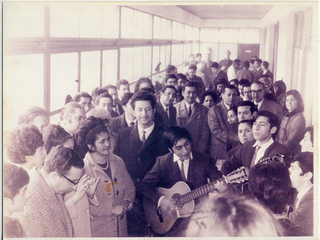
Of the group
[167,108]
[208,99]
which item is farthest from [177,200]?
[208,99]

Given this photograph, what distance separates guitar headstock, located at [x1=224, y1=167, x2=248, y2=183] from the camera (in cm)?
384

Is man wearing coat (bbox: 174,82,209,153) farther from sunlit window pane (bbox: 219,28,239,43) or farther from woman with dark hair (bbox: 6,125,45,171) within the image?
woman with dark hair (bbox: 6,125,45,171)

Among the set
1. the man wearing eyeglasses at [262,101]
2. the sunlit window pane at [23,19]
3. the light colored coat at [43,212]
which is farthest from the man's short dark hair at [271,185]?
the sunlit window pane at [23,19]

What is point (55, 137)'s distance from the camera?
3840mm

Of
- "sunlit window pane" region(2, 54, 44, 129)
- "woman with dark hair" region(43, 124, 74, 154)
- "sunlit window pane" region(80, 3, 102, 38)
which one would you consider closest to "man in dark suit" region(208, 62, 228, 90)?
"sunlit window pane" region(80, 3, 102, 38)

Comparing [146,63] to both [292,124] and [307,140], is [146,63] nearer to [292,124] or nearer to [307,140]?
[292,124]

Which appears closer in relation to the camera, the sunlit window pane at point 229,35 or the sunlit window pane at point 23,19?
the sunlit window pane at point 23,19

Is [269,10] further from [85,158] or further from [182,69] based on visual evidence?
[85,158]

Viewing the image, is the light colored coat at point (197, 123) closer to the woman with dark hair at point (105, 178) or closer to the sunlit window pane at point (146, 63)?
the sunlit window pane at point (146, 63)

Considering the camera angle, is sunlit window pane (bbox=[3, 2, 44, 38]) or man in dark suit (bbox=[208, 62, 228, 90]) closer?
sunlit window pane (bbox=[3, 2, 44, 38])

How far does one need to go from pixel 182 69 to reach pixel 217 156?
2.57 ft

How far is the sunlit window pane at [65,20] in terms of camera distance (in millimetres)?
3809

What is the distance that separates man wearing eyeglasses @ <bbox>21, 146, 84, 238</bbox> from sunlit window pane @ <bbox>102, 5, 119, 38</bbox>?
1022 mm

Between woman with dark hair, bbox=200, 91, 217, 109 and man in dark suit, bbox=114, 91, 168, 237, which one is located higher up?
woman with dark hair, bbox=200, 91, 217, 109
